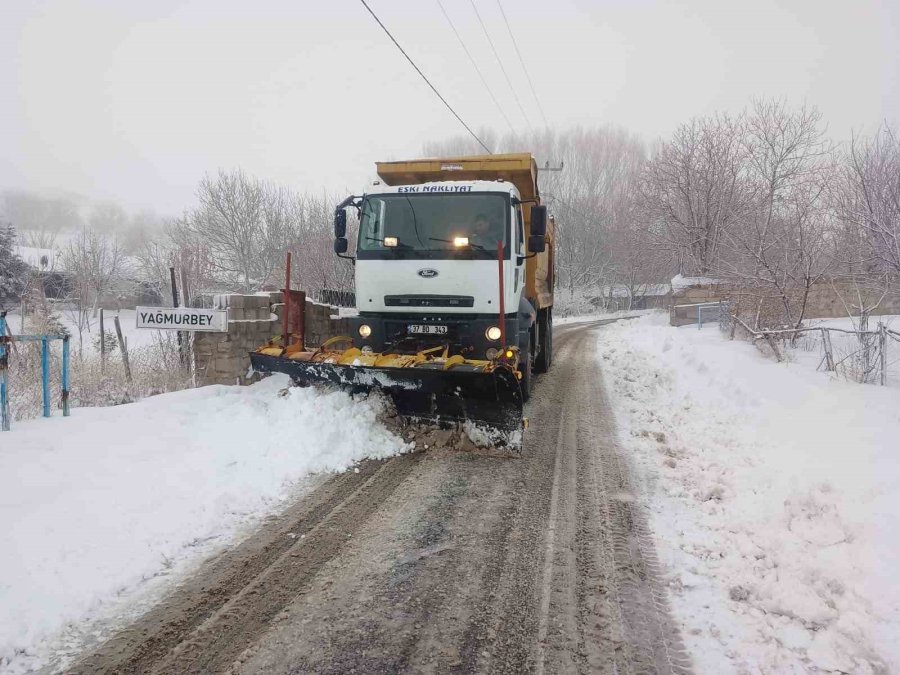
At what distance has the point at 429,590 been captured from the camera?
9.78 ft

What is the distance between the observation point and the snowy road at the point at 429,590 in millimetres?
2449

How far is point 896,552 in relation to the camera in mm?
2875

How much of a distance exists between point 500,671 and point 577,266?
44375 millimetres

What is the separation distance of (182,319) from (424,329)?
11.4 ft

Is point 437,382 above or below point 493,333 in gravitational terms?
below

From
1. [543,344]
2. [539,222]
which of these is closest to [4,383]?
[539,222]

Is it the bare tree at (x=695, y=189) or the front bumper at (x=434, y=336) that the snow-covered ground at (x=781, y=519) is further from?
the bare tree at (x=695, y=189)

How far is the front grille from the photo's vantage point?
6051 mm

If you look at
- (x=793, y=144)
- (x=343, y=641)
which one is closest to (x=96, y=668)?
(x=343, y=641)

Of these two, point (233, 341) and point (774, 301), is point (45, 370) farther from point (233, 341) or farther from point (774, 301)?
point (774, 301)

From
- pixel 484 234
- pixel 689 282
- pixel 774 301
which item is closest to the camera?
pixel 484 234

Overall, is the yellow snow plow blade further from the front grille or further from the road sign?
the road sign

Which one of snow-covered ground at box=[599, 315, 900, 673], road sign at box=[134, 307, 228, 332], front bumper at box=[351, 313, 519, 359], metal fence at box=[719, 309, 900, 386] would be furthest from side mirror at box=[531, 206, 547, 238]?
road sign at box=[134, 307, 228, 332]

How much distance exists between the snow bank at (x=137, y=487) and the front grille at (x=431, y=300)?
1.26 metres
